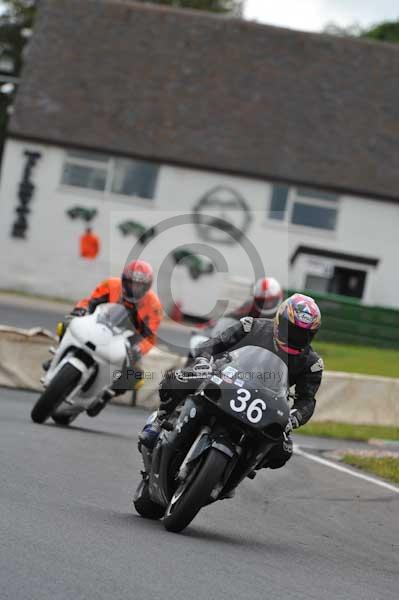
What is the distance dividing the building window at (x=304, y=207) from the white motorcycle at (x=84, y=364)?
29.1 metres

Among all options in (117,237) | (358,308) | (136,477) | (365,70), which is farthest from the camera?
(365,70)

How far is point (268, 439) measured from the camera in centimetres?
843

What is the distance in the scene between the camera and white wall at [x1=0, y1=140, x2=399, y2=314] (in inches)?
1646

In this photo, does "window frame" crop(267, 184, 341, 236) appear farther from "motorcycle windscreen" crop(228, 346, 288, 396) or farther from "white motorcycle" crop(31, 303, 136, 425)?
"motorcycle windscreen" crop(228, 346, 288, 396)

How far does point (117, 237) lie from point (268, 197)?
4.81 metres

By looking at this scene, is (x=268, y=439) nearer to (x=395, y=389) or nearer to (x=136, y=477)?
(x=136, y=477)

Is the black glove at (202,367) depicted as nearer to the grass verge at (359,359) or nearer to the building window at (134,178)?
the grass verge at (359,359)

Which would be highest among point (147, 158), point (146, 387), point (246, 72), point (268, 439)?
point (246, 72)

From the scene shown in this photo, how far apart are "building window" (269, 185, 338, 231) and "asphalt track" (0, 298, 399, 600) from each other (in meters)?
29.0

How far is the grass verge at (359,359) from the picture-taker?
1147 inches

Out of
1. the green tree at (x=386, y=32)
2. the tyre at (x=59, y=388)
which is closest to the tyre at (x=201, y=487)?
the tyre at (x=59, y=388)

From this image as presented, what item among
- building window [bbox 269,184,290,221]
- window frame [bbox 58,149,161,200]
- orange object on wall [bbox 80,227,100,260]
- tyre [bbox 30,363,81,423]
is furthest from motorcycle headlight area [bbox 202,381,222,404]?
building window [bbox 269,184,290,221]

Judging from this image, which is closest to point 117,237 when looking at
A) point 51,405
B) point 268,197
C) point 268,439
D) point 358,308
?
point 268,197

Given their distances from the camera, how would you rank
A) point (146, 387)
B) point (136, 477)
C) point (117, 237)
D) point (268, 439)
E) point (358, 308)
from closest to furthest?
point (268, 439) → point (136, 477) → point (146, 387) → point (358, 308) → point (117, 237)
